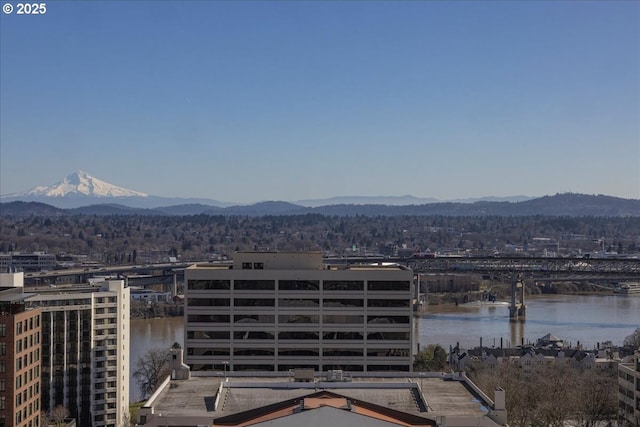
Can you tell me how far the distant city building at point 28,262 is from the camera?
9456 cm

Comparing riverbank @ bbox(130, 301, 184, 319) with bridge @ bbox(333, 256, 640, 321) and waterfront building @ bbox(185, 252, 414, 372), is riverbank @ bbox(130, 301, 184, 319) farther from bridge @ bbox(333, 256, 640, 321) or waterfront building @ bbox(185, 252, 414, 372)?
waterfront building @ bbox(185, 252, 414, 372)

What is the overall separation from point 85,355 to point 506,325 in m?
38.3

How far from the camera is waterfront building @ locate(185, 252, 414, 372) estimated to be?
79.9 ft

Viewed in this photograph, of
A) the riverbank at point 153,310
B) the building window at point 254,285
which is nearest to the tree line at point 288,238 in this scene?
the riverbank at point 153,310

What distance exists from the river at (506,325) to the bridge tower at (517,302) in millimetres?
631

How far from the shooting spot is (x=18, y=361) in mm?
20797

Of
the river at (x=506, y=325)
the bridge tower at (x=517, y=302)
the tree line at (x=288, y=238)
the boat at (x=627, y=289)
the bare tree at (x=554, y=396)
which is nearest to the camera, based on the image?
the bare tree at (x=554, y=396)

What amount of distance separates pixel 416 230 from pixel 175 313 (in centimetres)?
12585

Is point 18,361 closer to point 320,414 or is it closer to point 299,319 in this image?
point 299,319

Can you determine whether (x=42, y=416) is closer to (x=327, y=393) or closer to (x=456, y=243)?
(x=327, y=393)

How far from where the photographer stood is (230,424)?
49.6 ft

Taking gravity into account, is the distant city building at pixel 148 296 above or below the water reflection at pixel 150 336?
above

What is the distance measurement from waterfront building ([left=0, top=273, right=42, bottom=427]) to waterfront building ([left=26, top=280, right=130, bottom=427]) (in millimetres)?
5643

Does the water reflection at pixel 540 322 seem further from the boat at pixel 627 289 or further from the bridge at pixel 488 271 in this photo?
the boat at pixel 627 289
